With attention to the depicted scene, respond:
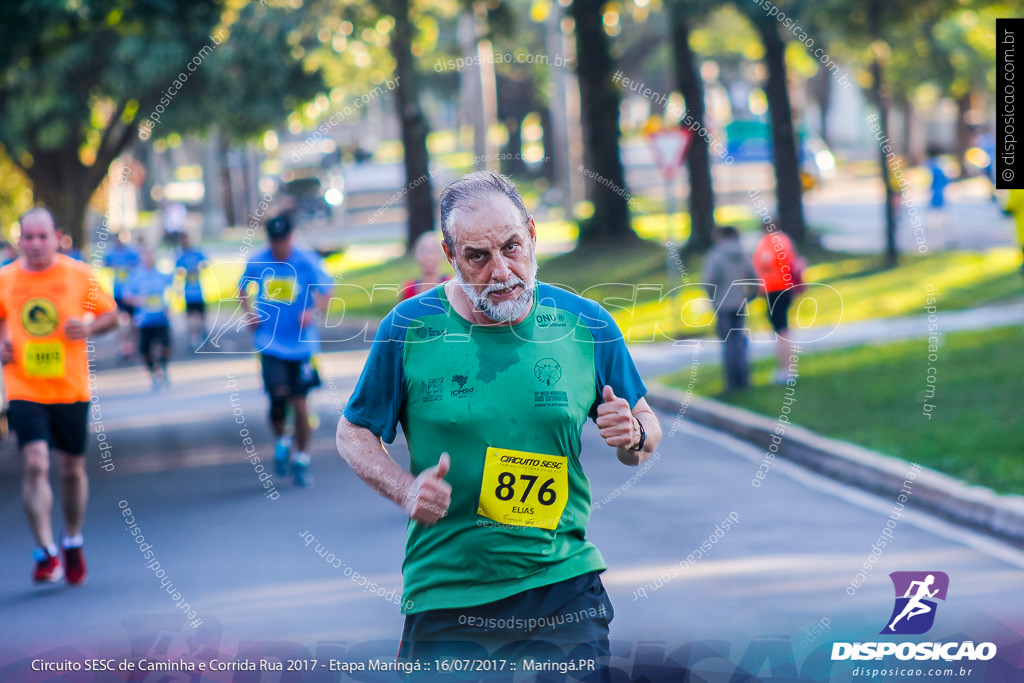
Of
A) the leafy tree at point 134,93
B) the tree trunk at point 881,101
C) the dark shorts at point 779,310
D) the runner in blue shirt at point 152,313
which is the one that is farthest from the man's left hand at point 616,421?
the leafy tree at point 134,93

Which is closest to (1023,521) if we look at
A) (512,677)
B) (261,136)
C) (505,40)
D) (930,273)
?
(512,677)

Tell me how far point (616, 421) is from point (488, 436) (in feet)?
1.02

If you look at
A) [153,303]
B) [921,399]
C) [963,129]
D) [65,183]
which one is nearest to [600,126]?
[65,183]

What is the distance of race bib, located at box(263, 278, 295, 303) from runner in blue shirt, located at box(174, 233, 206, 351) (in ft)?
27.8

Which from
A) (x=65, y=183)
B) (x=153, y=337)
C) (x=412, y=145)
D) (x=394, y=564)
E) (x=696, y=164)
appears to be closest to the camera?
(x=394, y=564)

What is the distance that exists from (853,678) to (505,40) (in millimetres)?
21827

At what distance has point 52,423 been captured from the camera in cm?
783

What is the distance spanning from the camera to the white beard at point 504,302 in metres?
3.54

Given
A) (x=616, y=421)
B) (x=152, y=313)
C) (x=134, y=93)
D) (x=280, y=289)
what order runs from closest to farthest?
(x=616, y=421) → (x=280, y=289) → (x=152, y=313) → (x=134, y=93)

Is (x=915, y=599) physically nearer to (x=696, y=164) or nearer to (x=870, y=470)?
(x=870, y=470)

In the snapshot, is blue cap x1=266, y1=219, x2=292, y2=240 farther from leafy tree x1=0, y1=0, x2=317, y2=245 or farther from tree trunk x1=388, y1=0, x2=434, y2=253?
tree trunk x1=388, y1=0, x2=434, y2=253

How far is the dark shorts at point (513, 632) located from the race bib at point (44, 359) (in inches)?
189

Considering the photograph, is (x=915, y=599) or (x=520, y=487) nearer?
(x=520, y=487)

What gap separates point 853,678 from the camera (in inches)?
215
